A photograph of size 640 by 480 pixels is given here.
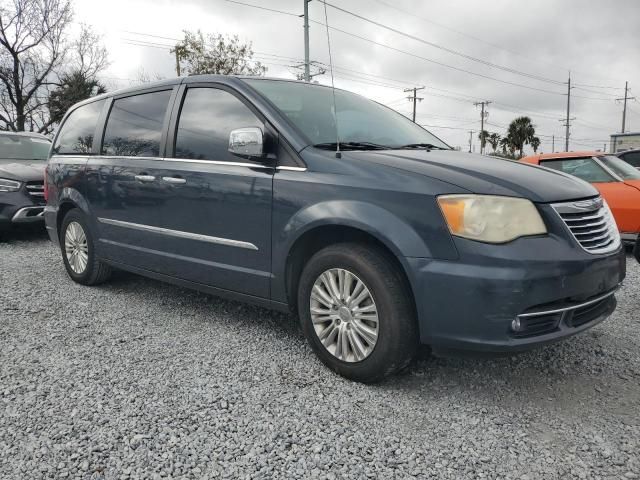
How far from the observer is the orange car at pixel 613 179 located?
619 cm

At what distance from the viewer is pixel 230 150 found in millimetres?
3008

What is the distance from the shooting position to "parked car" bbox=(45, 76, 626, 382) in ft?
7.80

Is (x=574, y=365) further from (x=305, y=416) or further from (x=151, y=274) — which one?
(x=151, y=274)

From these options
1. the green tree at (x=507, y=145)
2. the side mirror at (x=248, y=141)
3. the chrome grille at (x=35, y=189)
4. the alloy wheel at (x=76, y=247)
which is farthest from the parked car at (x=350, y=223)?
the green tree at (x=507, y=145)

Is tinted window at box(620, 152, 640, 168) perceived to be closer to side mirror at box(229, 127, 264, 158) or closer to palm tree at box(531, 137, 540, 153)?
side mirror at box(229, 127, 264, 158)

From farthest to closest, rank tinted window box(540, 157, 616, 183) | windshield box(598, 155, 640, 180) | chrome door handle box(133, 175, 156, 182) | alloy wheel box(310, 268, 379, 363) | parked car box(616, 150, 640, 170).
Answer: parked car box(616, 150, 640, 170) → tinted window box(540, 157, 616, 183) → windshield box(598, 155, 640, 180) → chrome door handle box(133, 175, 156, 182) → alloy wheel box(310, 268, 379, 363)

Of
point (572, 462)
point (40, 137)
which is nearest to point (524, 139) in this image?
point (40, 137)

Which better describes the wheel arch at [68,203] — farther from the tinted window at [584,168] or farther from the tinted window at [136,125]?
the tinted window at [584,168]

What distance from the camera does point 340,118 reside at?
11.3 feet

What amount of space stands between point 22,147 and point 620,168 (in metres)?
8.91

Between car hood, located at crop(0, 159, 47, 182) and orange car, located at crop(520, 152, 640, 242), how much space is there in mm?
6897

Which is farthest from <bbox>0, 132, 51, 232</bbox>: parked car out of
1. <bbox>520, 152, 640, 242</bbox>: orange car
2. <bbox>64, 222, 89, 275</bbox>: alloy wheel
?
<bbox>520, 152, 640, 242</bbox>: orange car

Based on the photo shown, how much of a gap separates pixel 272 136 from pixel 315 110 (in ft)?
1.65

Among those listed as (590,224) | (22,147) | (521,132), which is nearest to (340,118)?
(590,224)
